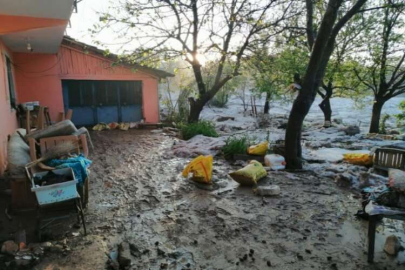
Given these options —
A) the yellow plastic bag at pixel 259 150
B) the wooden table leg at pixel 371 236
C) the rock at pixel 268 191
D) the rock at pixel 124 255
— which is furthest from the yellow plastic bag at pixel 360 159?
the rock at pixel 124 255

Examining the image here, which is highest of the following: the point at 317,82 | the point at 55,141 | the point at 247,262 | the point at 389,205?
the point at 317,82

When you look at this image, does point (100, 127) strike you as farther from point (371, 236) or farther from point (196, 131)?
point (371, 236)

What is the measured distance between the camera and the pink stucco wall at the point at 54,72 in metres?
10.1

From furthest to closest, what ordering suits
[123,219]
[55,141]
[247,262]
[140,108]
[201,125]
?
[140,108] < [201,125] < [55,141] < [123,219] < [247,262]

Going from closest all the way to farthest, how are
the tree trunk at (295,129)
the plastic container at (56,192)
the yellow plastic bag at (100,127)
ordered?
the plastic container at (56,192)
the tree trunk at (295,129)
the yellow plastic bag at (100,127)

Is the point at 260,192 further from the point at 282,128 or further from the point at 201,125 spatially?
the point at 282,128

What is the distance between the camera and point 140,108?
12.0 m

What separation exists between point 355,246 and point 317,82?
3258 mm

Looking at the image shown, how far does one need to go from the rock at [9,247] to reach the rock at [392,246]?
12.4 feet

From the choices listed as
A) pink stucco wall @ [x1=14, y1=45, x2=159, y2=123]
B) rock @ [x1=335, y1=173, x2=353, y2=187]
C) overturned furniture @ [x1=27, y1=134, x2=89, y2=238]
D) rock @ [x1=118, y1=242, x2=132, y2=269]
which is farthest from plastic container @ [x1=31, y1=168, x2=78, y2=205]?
pink stucco wall @ [x1=14, y1=45, x2=159, y2=123]

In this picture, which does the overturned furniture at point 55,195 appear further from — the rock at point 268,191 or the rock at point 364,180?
the rock at point 364,180

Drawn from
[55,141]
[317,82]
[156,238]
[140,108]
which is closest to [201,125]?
[140,108]

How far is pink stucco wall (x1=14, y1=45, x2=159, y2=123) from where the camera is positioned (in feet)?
33.0

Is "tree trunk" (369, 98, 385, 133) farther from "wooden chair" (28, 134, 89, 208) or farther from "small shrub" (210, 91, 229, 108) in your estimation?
"wooden chair" (28, 134, 89, 208)
